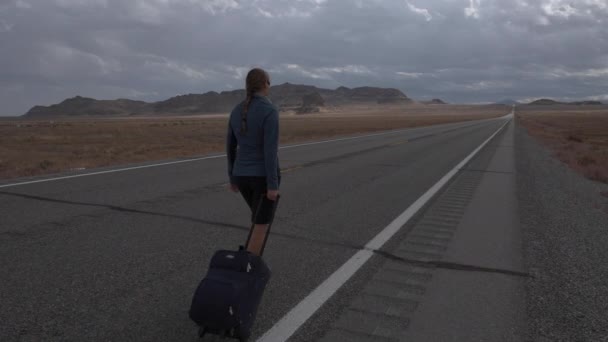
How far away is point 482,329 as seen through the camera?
4141 millimetres

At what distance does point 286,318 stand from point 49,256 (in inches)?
111

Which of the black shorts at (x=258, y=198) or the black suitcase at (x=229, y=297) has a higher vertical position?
the black shorts at (x=258, y=198)

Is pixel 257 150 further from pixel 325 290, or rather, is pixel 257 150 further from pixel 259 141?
pixel 325 290

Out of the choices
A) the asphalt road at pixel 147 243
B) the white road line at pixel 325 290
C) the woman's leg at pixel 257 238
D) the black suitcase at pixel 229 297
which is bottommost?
the white road line at pixel 325 290

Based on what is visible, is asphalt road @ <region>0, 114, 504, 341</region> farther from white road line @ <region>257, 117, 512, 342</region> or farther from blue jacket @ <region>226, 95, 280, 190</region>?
blue jacket @ <region>226, 95, 280, 190</region>

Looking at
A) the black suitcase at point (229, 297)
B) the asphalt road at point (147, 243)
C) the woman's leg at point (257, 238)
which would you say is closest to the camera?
the black suitcase at point (229, 297)

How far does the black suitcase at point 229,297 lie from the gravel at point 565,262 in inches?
82.7

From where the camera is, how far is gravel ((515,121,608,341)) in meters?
4.24

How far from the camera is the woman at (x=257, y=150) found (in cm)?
414

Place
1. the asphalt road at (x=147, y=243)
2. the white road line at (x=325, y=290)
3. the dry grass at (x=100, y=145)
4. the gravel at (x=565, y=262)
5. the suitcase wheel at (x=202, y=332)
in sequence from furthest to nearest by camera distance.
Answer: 1. the dry grass at (x=100, y=145)
2. the gravel at (x=565, y=262)
3. the asphalt road at (x=147, y=243)
4. the white road line at (x=325, y=290)
5. the suitcase wheel at (x=202, y=332)

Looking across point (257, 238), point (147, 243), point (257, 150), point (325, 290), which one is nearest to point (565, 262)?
point (325, 290)

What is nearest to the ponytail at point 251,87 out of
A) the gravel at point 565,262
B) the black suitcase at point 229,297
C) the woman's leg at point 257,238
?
the woman's leg at point 257,238

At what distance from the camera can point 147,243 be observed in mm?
6141

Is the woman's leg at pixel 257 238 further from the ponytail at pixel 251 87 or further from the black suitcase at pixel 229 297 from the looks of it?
the ponytail at pixel 251 87
